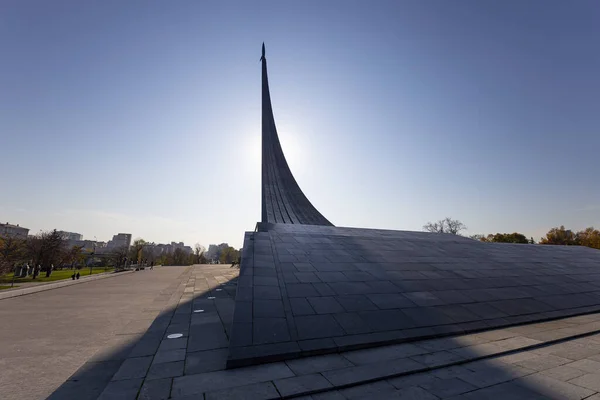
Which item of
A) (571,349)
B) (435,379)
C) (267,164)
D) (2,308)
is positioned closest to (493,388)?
(435,379)

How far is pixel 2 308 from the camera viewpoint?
10.2 m

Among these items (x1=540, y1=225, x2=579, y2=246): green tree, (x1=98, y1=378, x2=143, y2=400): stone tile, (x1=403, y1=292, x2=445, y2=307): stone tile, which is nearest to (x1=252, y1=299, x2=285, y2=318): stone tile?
(x1=98, y1=378, x2=143, y2=400): stone tile

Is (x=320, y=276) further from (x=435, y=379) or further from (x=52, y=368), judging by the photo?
(x=52, y=368)

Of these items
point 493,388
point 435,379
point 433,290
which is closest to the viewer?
point 493,388

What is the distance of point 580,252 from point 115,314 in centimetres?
2422

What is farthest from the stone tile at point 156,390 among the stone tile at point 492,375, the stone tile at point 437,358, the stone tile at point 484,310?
the stone tile at point 484,310

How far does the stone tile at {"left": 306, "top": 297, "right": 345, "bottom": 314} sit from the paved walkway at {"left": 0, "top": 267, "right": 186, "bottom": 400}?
153 inches

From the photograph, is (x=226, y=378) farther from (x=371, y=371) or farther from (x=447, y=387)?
(x=447, y=387)

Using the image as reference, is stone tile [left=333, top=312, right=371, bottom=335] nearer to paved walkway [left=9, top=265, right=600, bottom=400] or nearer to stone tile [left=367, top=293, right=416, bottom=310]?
paved walkway [left=9, top=265, right=600, bottom=400]

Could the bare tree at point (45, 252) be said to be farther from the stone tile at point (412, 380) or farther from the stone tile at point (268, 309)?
the stone tile at point (412, 380)

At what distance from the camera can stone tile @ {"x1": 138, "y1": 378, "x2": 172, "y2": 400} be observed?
10.6 ft

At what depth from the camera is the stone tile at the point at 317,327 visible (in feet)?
16.1

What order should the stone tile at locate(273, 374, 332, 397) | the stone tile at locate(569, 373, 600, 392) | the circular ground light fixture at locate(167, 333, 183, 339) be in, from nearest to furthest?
Result: the stone tile at locate(273, 374, 332, 397)
the stone tile at locate(569, 373, 600, 392)
the circular ground light fixture at locate(167, 333, 183, 339)

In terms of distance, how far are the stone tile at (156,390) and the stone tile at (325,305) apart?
9.81 feet
